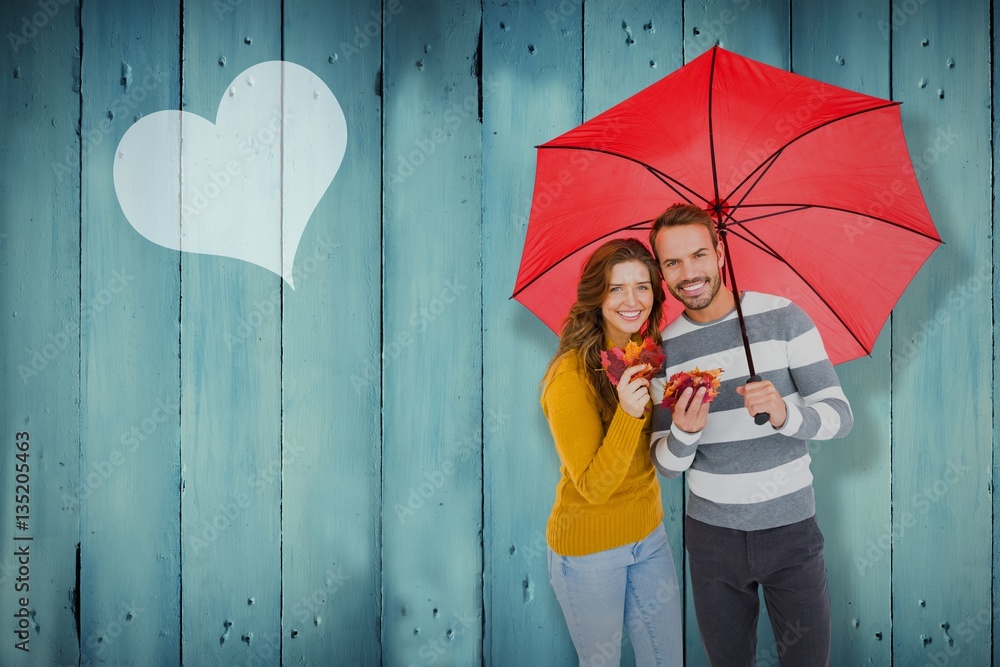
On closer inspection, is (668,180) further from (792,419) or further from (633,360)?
(792,419)

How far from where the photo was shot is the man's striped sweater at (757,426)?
4.69 feet

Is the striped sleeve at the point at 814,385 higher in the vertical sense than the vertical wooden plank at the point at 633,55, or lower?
lower

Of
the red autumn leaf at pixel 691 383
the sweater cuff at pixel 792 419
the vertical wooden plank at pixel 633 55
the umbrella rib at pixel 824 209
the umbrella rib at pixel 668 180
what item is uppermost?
the vertical wooden plank at pixel 633 55

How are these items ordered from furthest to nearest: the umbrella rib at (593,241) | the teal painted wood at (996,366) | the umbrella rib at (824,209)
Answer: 1. the teal painted wood at (996,366)
2. the umbrella rib at (593,241)
3. the umbrella rib at (824,209)

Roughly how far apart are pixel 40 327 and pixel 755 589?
7.28 ft

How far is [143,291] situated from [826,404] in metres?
1.97

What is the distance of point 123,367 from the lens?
200cm

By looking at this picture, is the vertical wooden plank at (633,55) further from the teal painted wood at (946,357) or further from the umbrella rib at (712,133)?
the teal painted wood at (946,357)

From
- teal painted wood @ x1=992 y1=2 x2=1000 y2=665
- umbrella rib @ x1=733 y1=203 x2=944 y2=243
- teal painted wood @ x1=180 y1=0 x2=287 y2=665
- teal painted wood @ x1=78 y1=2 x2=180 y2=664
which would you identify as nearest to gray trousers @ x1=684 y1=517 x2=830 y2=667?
umbrella rib @ x1=733 y1=203 x2=944 y2=243

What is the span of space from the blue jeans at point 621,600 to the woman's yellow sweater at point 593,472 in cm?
3

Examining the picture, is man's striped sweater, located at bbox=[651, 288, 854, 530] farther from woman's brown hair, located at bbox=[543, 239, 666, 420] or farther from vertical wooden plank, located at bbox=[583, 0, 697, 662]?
vertical wooden plank, located at bbox=[583, 0, 697, 662]

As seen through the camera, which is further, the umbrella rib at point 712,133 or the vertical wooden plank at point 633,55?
the vertical wooden plank at point 633,55

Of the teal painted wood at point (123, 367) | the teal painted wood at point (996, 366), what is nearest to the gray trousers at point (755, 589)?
the teal painted wood at point (996, 366)

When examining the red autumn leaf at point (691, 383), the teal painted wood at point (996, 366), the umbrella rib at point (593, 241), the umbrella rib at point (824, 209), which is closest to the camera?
the red autumn leaf at point (691, 383)
